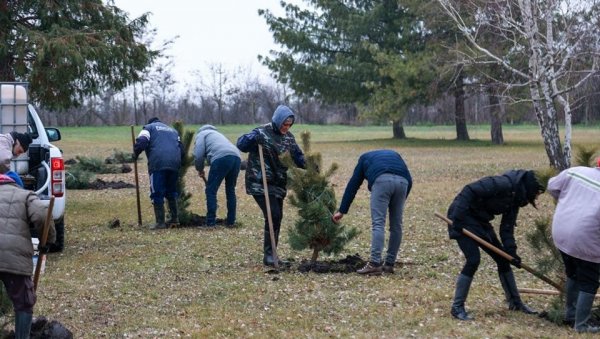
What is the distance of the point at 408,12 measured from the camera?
38.9 metres

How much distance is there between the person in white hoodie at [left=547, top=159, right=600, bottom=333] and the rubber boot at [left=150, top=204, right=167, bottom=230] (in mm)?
7401

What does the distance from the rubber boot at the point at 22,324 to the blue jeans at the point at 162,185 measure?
666 cm

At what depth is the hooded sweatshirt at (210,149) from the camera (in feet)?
42.0

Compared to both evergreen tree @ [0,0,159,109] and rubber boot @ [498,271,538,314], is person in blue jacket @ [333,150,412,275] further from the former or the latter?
evergreen tree @ [0,0,159,109]

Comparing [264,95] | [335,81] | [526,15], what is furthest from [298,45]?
[264,95]

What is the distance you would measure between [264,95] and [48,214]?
78.2 meters

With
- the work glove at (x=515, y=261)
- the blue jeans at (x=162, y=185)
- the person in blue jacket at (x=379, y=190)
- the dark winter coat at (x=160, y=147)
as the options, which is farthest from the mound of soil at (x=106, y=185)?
the work glove at (x=515, y=261)

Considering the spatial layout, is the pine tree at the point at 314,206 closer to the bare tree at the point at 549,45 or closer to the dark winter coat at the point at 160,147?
the dark winter coat at the point at 160,147

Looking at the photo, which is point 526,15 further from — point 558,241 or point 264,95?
point 264,95

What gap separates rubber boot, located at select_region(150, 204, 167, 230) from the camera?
12805 mm

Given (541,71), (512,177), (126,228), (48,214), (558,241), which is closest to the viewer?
(48,214)

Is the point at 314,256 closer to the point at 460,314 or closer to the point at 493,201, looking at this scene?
the point at 460,314

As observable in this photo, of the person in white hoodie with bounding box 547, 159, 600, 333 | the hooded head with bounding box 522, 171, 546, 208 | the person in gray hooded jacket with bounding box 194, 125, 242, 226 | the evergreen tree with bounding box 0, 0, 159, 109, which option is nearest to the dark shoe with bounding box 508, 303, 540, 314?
the person in white hoodie with bounding box 547, 159, 600, 333

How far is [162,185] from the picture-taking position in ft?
41.3
